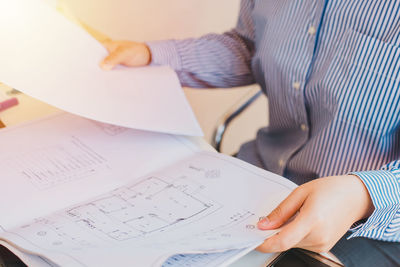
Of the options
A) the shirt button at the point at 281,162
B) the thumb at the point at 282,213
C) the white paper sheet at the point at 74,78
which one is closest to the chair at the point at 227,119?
the shirt button at the point at 281,162

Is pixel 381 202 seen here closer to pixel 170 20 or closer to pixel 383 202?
pixel 383 202

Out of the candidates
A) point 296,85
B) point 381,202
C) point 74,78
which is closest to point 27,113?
A: point 74,78

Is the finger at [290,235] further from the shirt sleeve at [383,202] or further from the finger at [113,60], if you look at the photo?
the finger at [113,60]

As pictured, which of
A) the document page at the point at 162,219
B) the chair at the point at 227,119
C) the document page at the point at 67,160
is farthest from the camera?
the chair at the point at 227,119

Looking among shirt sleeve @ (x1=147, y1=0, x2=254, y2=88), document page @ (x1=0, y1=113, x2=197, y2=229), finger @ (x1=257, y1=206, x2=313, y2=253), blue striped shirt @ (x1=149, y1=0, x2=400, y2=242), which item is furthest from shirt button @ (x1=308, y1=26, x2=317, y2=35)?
finger @ (x1=257, y1=206, x2=313, y2=253)

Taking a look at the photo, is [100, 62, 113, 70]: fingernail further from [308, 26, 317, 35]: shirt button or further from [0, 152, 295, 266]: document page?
[308, 26, 317, 35]: shirt button

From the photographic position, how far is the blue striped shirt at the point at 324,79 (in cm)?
68

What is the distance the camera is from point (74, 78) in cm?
67

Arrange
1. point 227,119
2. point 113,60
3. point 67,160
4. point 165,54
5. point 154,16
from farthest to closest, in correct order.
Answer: point 154,16 < point 227,119 < point 165,54 < point 113,60 < point 67,160

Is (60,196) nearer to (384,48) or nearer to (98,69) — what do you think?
(98,69)

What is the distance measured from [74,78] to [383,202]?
1.52 ft

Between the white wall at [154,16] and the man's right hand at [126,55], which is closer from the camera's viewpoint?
the man's right hand at [126,55]

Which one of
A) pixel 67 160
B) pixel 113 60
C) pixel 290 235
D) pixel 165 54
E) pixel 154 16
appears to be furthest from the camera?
pixel 154 16

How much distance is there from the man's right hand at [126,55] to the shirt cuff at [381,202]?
1.38 ft
